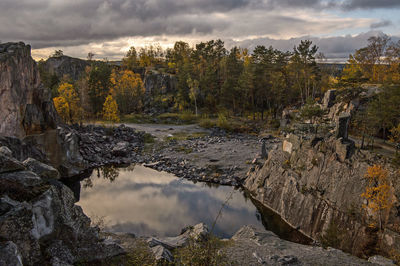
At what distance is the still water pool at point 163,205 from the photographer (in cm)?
2317

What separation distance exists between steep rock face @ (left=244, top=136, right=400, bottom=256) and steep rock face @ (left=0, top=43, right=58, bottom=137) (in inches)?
1038

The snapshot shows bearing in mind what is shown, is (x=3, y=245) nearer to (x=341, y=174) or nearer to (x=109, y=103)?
(x=341, y=174)

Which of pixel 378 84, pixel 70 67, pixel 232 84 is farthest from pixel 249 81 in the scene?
pixel 70 67

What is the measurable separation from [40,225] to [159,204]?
688 inches

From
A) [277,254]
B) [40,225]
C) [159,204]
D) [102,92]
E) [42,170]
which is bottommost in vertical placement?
[159,204]

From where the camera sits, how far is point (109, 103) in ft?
184

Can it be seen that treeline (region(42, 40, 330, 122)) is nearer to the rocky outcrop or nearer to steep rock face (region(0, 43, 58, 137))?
steep rock face (region(0, 43, 58, 137))

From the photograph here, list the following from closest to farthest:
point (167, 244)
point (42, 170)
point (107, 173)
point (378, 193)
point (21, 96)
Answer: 1. point (42, 170)
2. point (167, 244)
3. point (378, 193)
4. point (21, 96)
5. point (107, 173)

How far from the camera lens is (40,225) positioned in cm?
1055

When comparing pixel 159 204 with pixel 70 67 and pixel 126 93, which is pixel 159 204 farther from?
pixel 70 67

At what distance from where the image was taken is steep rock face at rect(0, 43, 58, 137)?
28359 mm

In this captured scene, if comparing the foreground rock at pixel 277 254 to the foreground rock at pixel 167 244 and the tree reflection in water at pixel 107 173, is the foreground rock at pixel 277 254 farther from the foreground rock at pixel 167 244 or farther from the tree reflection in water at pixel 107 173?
the tree reflection in water at pixel 107 173

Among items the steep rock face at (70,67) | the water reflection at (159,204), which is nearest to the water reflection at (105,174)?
the water reflection at (159,204)

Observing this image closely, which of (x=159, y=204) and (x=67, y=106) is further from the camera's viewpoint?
(x=67, y=106)
